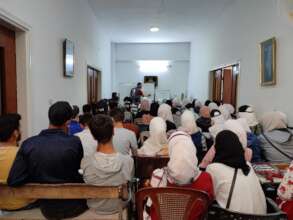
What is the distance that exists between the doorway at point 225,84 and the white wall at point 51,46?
3.14 meters

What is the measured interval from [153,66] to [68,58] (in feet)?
19.4

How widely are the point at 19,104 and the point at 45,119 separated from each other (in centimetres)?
52

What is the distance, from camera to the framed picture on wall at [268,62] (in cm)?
336

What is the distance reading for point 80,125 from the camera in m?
3.22

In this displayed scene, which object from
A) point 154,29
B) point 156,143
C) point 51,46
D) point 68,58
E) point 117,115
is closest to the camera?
point 156,143

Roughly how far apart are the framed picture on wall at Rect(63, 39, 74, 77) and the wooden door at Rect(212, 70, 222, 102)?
151 inches

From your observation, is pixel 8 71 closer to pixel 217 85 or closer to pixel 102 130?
pixel 102 130

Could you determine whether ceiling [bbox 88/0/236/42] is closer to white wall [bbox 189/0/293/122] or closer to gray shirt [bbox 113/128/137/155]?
white wall [bbox 189/0/293/122]

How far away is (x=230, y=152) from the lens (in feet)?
5.25

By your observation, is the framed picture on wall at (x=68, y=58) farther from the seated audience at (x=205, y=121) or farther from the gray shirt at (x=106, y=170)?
the gray shirt at (x=106, y=170)

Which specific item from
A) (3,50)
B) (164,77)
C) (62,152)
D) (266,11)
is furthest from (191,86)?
(62,152)

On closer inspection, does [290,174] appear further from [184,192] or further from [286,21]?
[286,21]

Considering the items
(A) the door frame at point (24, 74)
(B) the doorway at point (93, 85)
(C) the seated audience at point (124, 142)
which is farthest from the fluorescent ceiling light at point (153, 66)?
(C) the seated audience at point (124, 142)

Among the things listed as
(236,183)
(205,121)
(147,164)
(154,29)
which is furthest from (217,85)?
(236,183)
